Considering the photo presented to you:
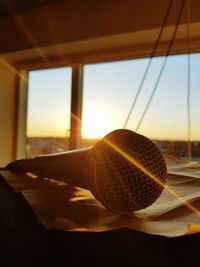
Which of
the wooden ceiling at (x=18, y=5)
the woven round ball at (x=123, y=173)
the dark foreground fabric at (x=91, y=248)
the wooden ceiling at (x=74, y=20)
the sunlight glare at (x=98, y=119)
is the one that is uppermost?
the wooden ceiling at (x=18, y=5)

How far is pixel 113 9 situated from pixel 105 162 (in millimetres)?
1085

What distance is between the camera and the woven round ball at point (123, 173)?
1.18 feet

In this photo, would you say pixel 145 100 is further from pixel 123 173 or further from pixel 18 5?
pixel 123 173

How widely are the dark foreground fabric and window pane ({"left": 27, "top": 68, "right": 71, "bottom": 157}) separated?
140 centimetres

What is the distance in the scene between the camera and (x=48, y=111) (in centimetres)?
184

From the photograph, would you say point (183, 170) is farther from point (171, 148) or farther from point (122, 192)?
point (171, 148)

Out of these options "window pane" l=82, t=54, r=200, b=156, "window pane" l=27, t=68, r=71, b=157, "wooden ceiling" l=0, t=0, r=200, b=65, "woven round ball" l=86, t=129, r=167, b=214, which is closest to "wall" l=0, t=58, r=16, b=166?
"window pane" l=27, t=68, r=71, b=157

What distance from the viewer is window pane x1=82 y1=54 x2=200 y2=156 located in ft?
4.41

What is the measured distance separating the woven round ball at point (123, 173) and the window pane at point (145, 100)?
1.00 metres

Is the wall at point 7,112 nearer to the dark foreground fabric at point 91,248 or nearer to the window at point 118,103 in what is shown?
the window at point 118,103

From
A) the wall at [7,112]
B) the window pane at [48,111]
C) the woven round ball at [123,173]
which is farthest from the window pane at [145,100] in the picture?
the woven round ball at [123,173]

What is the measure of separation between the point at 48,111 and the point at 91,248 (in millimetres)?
1633

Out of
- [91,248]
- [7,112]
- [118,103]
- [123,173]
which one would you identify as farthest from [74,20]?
[91,248]

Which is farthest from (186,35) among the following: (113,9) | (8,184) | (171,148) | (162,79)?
(8,184)
